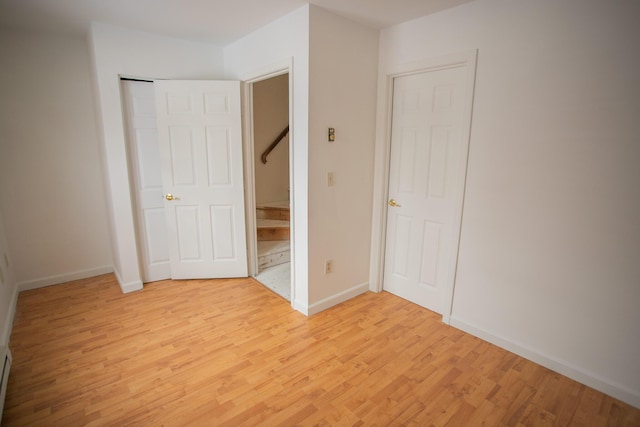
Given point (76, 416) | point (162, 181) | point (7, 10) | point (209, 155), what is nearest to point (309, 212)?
point (209, 155)

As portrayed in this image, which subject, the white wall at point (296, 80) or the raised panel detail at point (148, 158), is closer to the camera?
the white wall at point (296, 80)

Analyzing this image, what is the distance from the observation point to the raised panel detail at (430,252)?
8.83 feet

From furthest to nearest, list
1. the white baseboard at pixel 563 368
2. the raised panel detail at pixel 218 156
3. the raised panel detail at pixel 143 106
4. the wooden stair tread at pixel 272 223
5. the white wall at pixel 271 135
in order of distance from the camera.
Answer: the white wall at pixel 271 135 < the wooden stair tread at pixel 272 223 < the raised panel detail at pixel 218 156 < the raised panel detail at pixel 143 106 < the white baseboard at pixel 563 368

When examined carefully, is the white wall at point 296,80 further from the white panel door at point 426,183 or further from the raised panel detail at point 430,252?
the raised panel detail at point 430,252

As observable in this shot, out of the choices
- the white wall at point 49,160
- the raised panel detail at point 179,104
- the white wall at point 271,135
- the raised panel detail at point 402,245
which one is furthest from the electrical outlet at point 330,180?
the white wall at point 49,160

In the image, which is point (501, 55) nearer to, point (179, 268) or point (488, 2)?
point (488, 2)

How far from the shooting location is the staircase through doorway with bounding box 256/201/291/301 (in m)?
3.34

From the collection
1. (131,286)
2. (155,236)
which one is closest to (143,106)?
(155,236)

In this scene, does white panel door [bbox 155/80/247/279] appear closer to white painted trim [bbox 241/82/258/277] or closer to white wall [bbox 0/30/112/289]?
white painted trim [bbox 241/82/258/277]

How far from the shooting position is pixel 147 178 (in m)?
3.18

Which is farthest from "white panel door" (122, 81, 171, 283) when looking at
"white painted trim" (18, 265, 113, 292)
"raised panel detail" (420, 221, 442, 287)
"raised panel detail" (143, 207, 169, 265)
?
"raised panel detail" (420, 221, 442, 287)

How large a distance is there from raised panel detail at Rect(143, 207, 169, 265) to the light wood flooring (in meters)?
0.56

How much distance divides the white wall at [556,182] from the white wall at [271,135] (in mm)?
2920

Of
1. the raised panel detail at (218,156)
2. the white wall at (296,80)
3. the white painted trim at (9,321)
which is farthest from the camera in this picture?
the raised panel detail at (218,156)
